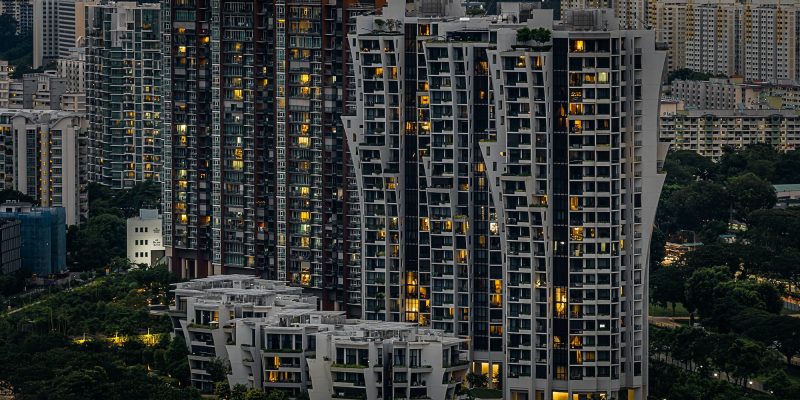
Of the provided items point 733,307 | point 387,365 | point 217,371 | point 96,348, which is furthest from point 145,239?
point 387,365

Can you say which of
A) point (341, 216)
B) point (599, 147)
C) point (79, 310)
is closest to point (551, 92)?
point (599, 147)

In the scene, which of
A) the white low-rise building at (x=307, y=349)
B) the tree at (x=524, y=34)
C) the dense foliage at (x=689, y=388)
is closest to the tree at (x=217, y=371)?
the white low-rise building at (x=307, y=349)

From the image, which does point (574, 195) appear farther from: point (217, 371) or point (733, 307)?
point (733, 307)

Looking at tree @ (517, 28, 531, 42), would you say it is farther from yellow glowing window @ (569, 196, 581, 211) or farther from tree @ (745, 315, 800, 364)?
tree @ (745, 315, 800, 364)

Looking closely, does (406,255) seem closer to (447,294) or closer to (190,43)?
(447,294)

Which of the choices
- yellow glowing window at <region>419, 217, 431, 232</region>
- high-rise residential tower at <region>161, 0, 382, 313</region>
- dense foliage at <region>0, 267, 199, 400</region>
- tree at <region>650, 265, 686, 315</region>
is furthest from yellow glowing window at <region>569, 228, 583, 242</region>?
tree at <region>650, 265, 686, 315</region>

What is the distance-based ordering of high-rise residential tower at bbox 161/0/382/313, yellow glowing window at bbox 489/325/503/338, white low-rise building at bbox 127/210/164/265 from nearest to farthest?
1. yellow glowing window at bbox 489/325/503/338
2. high-rise residential tower at bbox 161/0/382/313
3. white low-rise building at bbox 127/210/164/265
